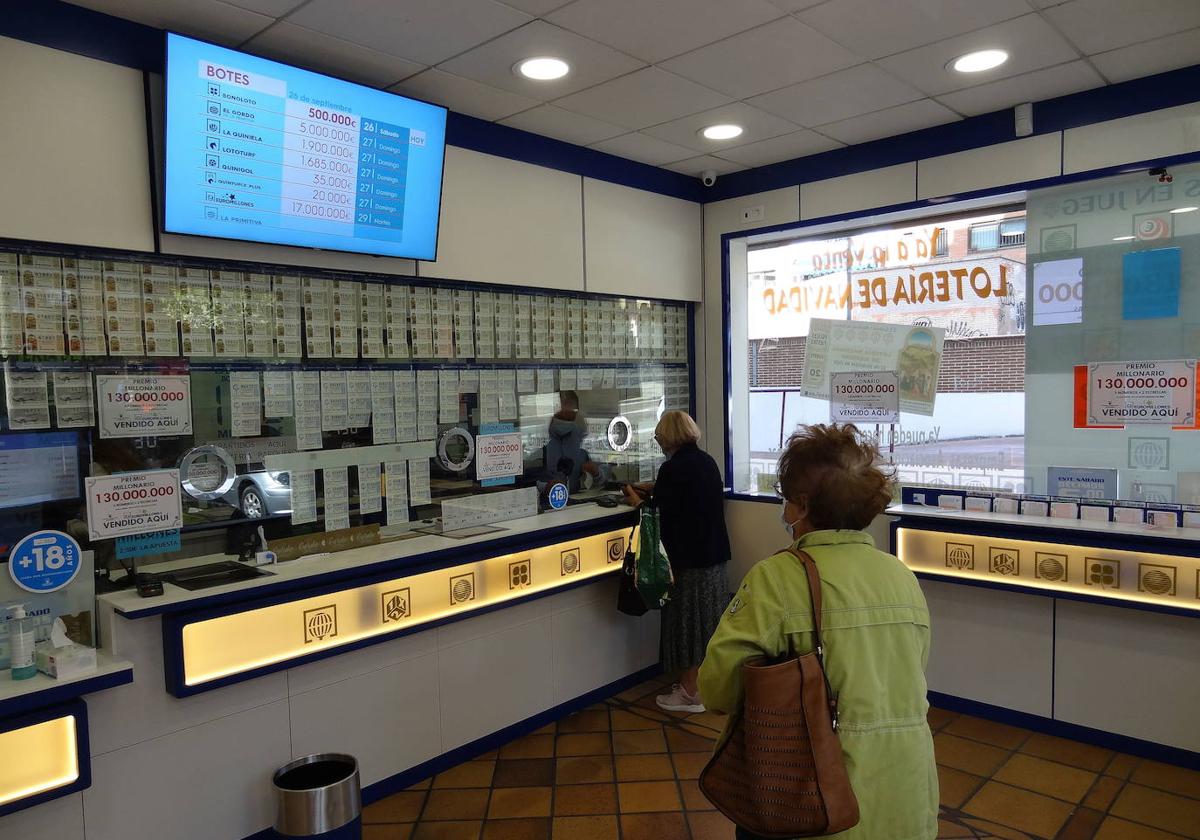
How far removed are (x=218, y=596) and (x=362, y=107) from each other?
202 centimetres

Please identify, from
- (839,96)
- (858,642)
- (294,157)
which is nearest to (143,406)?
(294,157)

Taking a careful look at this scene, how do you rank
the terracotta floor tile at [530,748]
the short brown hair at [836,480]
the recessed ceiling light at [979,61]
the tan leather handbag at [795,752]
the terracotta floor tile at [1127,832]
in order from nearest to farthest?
1. the tan leather handbag at [795,752]
2. the short brown hair at [836,480]
3. the terracotta floor tile at [1127,832]
4. the recessed ceiling light at [979,61]
5. the terracotta floor tile at [530,748]

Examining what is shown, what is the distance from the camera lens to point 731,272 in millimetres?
5422

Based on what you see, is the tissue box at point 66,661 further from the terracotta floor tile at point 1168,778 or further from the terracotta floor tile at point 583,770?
the terracotta floor tile at point 1168,778

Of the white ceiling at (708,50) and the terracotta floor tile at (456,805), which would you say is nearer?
the white ceiling at (708,50)

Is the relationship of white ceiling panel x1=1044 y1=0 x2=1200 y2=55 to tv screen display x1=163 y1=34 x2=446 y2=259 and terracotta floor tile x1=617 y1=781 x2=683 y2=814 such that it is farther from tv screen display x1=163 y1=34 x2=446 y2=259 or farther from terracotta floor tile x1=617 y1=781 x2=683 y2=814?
terracotta floor tile x1=617 y1=781 x2=683 y2=814

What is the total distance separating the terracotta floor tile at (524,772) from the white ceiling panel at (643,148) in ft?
10.6

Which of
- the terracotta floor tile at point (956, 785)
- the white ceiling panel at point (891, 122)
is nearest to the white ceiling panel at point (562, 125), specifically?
the white ceiling panel at point (891, 122)

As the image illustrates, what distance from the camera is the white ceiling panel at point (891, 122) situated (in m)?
4.13

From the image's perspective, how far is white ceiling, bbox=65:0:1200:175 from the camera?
2.95 m

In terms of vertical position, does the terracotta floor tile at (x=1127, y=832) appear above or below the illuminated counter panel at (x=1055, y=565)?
below

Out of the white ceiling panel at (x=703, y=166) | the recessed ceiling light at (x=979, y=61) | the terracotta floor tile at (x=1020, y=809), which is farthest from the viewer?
the white ceiling panel at (x=703, y=166)

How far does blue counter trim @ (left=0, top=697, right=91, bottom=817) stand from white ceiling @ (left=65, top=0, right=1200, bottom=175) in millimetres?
2339

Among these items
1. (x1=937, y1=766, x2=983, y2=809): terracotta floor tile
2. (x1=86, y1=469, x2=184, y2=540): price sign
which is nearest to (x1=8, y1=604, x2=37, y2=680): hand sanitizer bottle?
(x1=86, y1=469, x2=184, y2=540): price sign
